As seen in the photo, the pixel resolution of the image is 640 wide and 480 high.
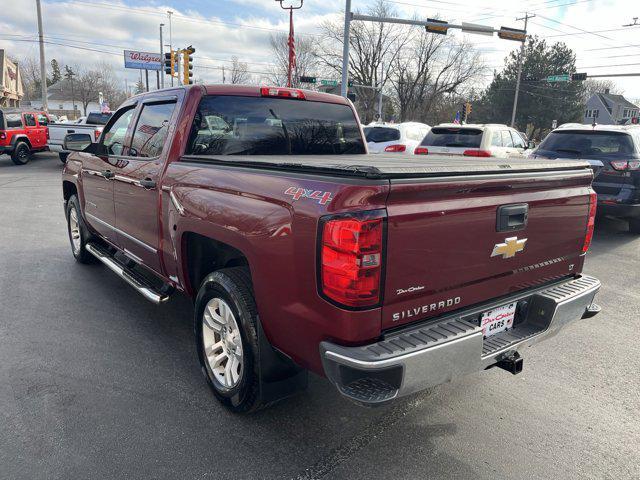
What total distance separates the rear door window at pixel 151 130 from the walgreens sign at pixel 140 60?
49310mm

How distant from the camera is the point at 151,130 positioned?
13.3ft

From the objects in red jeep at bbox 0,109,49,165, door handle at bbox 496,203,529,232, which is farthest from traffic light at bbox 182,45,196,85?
door handle at bbox 496,203,529,232

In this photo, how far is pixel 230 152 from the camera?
3.79 meters

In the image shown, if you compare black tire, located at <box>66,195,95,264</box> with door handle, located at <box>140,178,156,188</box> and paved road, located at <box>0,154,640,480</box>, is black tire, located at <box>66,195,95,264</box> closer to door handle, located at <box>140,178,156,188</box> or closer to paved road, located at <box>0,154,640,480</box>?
paved road, located at <box>0,154,640,480</box>

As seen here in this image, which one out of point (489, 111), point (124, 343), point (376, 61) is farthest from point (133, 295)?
point (489, 111)

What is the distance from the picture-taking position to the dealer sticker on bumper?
2.68 meters

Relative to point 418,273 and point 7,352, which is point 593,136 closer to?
point 418,273

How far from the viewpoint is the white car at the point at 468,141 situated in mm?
10891

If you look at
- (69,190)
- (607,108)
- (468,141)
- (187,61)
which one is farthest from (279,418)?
(607,108)

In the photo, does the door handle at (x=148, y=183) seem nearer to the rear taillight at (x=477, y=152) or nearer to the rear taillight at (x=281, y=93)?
the rear taillight at (x=281, y=93)

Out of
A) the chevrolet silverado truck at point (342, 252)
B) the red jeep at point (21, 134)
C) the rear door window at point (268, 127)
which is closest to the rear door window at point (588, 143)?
the rear door window at point (268, 127)

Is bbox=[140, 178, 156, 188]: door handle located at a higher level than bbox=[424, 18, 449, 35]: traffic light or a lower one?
lower

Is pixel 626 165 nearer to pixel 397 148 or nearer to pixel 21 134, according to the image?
pixel 397 148

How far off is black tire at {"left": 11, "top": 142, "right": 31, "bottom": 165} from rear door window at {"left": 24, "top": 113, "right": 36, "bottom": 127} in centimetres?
78
